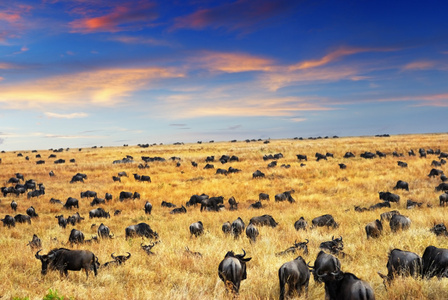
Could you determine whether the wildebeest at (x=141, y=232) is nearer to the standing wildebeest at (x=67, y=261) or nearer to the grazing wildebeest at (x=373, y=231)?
the standing wildebeest at (x=67, y=261)

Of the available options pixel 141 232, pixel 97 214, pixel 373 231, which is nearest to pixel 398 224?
pixel 373 231

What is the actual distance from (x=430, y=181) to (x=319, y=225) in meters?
17.2

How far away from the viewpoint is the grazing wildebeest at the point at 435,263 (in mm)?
7524

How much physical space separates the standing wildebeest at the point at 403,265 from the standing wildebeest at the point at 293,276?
1910mm

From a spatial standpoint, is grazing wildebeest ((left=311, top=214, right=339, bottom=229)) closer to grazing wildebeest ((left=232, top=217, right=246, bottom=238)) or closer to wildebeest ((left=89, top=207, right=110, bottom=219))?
grazing wildebeest ((left=232, top=217, right=246, bottom=238))

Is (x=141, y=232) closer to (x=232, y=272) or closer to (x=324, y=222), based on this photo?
(x=324, y=222)

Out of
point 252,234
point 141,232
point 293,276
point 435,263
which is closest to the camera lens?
point 293,276

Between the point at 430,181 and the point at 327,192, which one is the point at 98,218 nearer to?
the point at 327,192

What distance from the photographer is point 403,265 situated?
766cm

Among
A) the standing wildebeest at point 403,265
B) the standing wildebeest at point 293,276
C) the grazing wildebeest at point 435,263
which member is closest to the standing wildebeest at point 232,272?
the standing wildebeest at point 293,276

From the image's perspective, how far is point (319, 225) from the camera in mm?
14648

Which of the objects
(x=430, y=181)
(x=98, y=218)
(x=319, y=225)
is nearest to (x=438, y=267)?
(x=319, y=225)

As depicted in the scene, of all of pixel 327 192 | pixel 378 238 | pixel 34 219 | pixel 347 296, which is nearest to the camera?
pixel 347 296

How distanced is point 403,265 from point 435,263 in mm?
715
